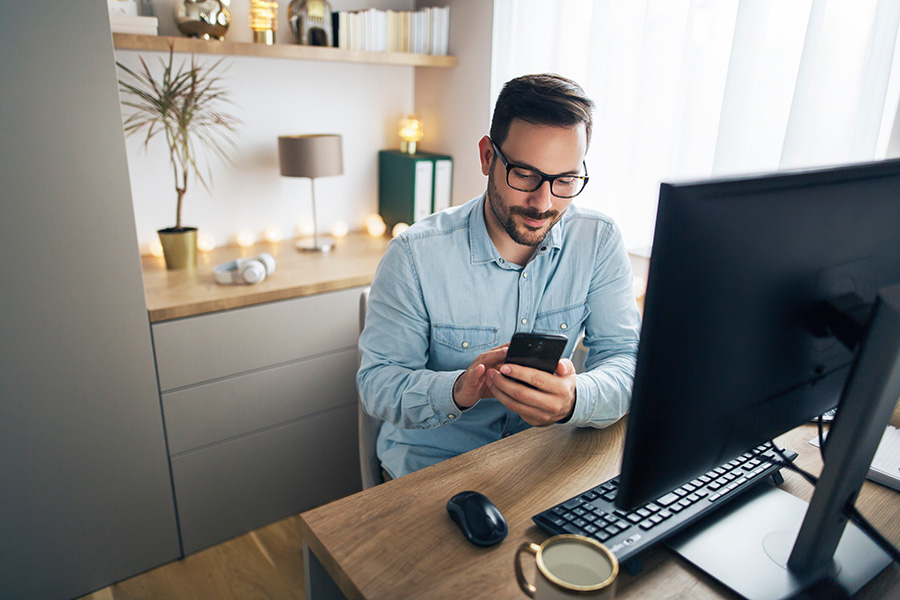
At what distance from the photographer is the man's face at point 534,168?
1.18 m

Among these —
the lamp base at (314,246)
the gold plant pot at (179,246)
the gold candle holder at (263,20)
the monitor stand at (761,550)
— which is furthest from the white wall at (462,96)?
the monitor stand at (761,550)

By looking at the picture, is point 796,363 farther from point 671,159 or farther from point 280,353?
point 280,353

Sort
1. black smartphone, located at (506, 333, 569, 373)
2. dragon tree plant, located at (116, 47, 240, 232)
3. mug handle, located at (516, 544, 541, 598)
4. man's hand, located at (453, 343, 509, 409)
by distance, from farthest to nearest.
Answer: dragon tree plant, located at (116, 47, 240, 232)
man's hand, located at (453, 343, 509, 409)
black smartphone, located at (506, 333, 569, 373)
mug handle, located at (516, 544, 541, 598)

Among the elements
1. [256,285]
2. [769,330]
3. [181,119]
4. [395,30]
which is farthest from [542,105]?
→ [395,30]

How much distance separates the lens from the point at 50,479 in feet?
5.33

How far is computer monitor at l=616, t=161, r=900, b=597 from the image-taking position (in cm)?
56

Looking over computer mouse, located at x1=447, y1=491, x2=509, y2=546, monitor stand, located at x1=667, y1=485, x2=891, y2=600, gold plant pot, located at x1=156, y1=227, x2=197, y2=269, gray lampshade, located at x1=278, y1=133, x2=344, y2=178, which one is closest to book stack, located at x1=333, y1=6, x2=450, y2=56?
gray lampshade, located at x1=278, y1=133, x2=344, y2=178

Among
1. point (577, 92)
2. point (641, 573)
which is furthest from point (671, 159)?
point (641, 573)

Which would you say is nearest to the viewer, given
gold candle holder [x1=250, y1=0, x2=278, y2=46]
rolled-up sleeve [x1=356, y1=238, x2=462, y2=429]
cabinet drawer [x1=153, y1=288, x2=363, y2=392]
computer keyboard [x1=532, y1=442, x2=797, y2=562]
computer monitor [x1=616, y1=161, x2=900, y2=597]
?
computer monitor [x1=616, y1=161, x2=900, y2=597]

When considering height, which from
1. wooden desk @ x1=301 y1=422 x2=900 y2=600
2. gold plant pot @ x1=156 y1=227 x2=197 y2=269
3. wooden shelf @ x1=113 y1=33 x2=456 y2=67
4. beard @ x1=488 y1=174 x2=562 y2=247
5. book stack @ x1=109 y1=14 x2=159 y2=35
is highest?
book stack @ x1=109 y1=14 x2=159 y2=35

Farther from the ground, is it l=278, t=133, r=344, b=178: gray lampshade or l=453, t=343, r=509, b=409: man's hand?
l=278, t=133, r=344, b=178: gray lampshade

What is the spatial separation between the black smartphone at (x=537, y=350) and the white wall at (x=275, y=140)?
1.87 meters

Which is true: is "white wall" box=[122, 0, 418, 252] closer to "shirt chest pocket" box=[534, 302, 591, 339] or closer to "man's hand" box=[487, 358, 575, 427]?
"shirt chest pocket" box=[534, 302, 591, 339]

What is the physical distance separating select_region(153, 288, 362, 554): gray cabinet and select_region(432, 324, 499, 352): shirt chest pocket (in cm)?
84
